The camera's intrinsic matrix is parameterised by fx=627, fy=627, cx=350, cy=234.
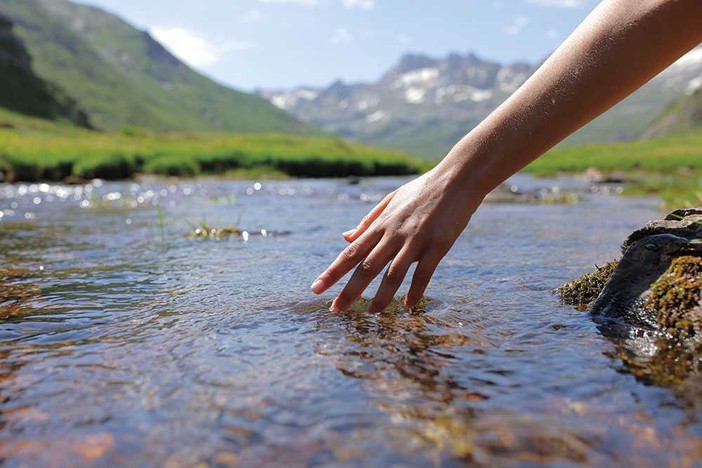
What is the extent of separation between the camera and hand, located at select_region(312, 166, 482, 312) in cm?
310

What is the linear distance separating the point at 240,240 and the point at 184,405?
7023mm

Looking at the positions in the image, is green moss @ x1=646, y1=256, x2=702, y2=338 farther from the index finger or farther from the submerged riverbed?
the index finger

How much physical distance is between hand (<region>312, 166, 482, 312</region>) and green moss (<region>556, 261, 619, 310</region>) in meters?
1.86

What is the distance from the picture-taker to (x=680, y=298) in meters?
3.57

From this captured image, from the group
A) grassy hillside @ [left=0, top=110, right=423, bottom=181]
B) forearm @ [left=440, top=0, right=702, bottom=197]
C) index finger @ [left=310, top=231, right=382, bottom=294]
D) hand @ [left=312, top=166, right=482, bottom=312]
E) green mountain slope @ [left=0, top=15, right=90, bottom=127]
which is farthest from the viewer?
green mountain slope @ [left=0, top=15, right=90, bottom=127]

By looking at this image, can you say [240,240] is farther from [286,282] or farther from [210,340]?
[210,340]

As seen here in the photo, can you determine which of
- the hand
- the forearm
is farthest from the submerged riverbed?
the forearm

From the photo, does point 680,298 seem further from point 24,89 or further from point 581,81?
point 24,89

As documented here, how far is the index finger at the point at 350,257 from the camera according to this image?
3.24m

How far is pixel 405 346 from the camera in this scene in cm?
362

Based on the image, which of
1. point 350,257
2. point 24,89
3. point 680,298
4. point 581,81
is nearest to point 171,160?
point 350,257

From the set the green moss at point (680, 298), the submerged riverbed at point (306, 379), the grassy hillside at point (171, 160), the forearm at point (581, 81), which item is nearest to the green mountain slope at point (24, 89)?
the grassy hillside at point (171, 160)

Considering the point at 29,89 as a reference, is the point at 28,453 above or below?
below

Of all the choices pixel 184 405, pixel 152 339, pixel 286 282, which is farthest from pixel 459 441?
pixel 286 282
